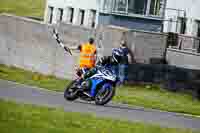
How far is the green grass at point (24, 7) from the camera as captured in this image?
3236 inches

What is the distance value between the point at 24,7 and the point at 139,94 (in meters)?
61.7

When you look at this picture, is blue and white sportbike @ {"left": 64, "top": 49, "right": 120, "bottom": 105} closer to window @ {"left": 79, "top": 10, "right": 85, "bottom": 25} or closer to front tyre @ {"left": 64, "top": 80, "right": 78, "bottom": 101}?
front tyre @ {"left": 64, "top": 80, "right": 78, "bottom": 101}

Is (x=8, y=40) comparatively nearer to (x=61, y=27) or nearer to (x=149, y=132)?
(x=61, y=27)

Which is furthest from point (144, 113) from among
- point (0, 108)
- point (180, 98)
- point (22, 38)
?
point (22, 38)

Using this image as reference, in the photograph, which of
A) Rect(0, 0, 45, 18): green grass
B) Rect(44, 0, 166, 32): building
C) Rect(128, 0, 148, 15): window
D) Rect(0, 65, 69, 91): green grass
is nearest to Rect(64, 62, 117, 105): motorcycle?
Rect(0, 65, 69, 91): green grass

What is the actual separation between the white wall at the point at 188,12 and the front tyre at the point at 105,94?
2398 cm

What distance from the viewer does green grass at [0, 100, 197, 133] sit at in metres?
12.9

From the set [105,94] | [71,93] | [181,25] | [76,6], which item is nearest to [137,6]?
[181,25]

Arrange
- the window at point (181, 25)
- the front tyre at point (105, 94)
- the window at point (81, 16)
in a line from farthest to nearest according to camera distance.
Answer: the window at point (81, 16)
the window at point (181, 25)
the front tyre at point (105, 94)

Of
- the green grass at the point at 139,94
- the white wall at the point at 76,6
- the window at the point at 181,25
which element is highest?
the white wall at the point at 76,6

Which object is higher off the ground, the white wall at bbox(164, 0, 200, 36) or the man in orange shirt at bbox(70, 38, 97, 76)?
the white wall at bbox(164, 0, 200, 36)

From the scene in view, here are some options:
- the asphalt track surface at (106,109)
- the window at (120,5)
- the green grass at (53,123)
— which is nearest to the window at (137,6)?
the window at (120,5)

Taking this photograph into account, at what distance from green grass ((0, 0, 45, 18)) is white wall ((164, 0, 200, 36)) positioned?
3492 cm

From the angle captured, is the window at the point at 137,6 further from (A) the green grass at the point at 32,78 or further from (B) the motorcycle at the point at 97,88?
(B) the motorcycle at the point at 97,88
